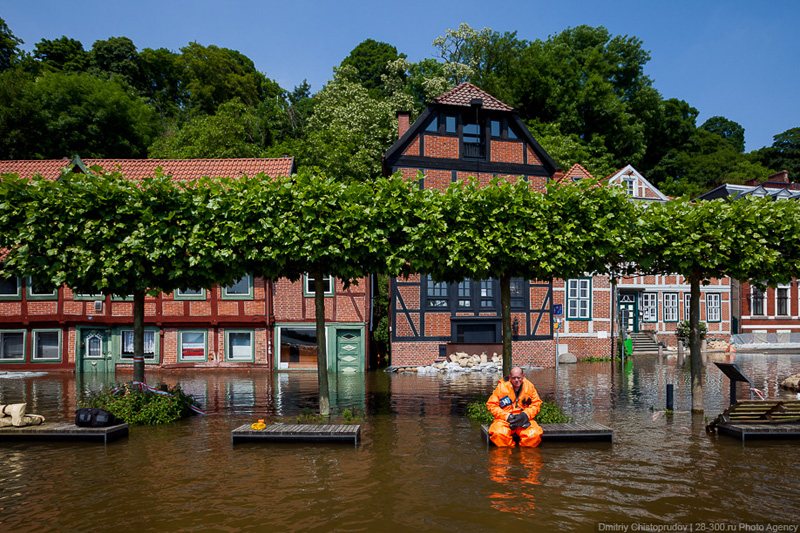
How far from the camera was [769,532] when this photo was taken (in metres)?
7.38

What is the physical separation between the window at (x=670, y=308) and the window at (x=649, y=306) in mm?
624

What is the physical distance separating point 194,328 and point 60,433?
15500mm

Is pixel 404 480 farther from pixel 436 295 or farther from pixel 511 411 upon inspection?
pixel 436 295

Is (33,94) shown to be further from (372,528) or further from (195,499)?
(372,528)

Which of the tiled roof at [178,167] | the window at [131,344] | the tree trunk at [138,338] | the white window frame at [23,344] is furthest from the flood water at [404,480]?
the tiled roof at [178,167]

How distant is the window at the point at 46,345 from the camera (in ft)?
88.5

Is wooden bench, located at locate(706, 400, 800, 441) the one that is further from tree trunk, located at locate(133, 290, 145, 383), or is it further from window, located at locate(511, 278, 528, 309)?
window, located at locate(511, 278, 528, 309)

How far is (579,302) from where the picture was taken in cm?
3288

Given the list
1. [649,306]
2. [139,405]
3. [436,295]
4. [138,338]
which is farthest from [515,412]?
[649,306]

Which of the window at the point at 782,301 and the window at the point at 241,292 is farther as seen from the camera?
the window at the point at 782,301

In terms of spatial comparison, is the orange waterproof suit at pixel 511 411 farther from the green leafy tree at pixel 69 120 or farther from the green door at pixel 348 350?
the green leafy tree at pixel 69 120

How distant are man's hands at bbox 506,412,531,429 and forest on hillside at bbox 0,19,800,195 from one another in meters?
26.6

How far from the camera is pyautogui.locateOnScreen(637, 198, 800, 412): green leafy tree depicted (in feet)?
46.1

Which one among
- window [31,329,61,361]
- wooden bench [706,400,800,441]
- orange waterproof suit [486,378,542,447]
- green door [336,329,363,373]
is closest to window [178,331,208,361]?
window [31,329,61,361]
